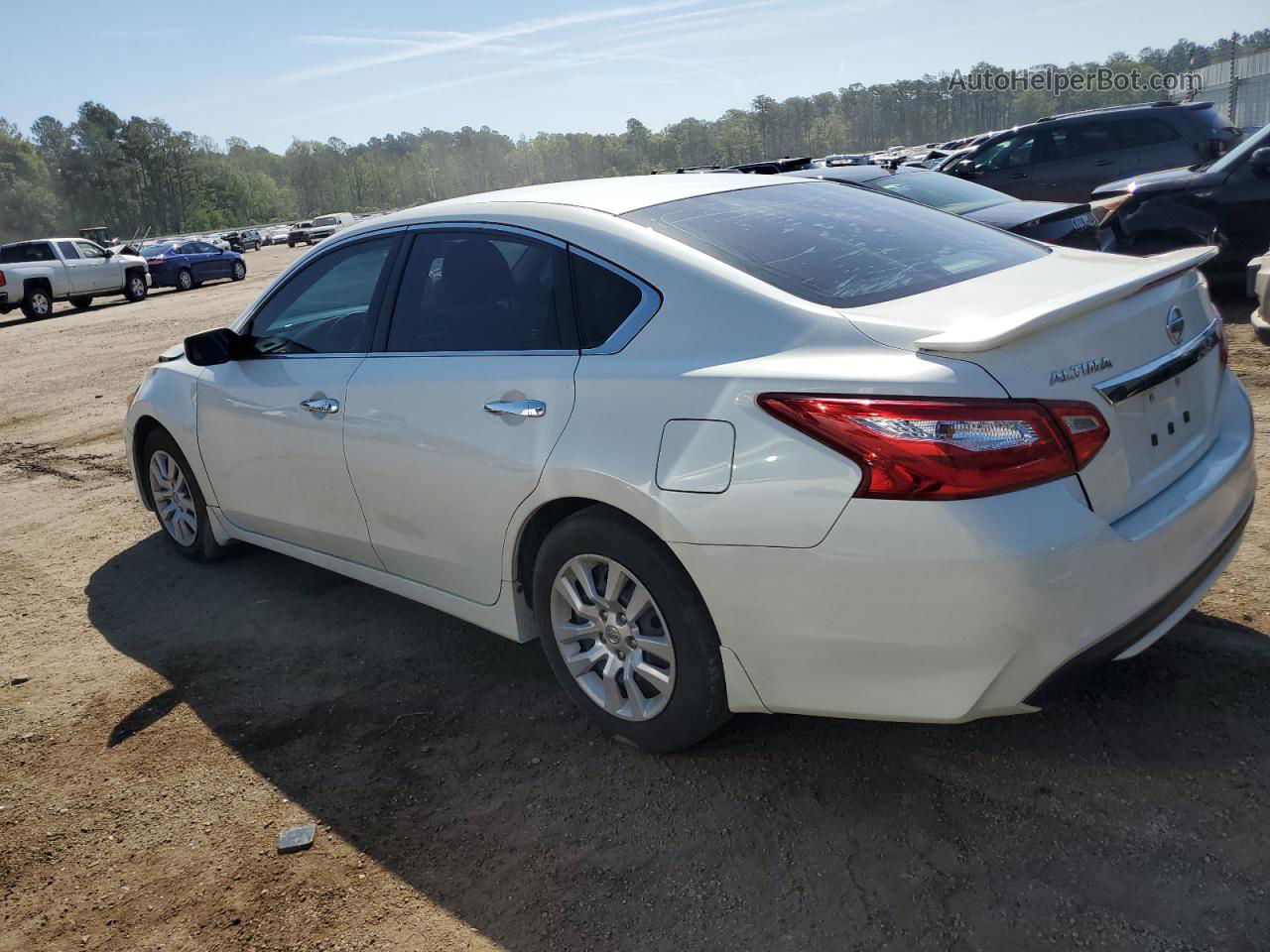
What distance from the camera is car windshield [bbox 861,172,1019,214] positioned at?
859 cm

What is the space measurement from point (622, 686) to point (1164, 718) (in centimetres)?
159

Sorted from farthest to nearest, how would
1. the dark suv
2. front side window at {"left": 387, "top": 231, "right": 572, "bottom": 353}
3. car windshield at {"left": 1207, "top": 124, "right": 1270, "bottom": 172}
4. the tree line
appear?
1. the tree line
2. the dark suv
3. car windshield at {"left": 1207, "top": 124, "right": 1270, "bottom": 172}
4. front side window at {"left": 387, "top": 231, "right": 572, "bottom": 353}

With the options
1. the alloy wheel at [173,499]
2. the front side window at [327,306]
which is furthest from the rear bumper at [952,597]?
the alloy wheel at [173,499]

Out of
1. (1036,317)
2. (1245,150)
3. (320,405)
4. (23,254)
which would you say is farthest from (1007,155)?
(23,254)

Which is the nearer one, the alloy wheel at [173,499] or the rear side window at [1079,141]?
the alloy wheel at [173,499]

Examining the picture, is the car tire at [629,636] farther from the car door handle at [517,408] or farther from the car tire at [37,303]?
the car tire at [37,303]

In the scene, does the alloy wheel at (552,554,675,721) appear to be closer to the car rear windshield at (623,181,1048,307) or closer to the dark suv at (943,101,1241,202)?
the car rear windshield at (623,181,1048,307)

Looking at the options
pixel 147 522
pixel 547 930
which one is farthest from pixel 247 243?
pixel 547 930

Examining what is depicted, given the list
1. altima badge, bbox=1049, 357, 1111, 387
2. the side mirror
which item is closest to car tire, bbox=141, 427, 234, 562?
the side mirror

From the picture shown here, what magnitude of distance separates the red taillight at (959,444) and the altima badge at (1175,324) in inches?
22.8

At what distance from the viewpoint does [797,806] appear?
2.89 meters

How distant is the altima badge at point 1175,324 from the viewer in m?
2.82

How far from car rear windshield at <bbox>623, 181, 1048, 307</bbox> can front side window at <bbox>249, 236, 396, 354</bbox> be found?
123cm

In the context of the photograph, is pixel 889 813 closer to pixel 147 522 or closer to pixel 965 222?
pixel 965 222
